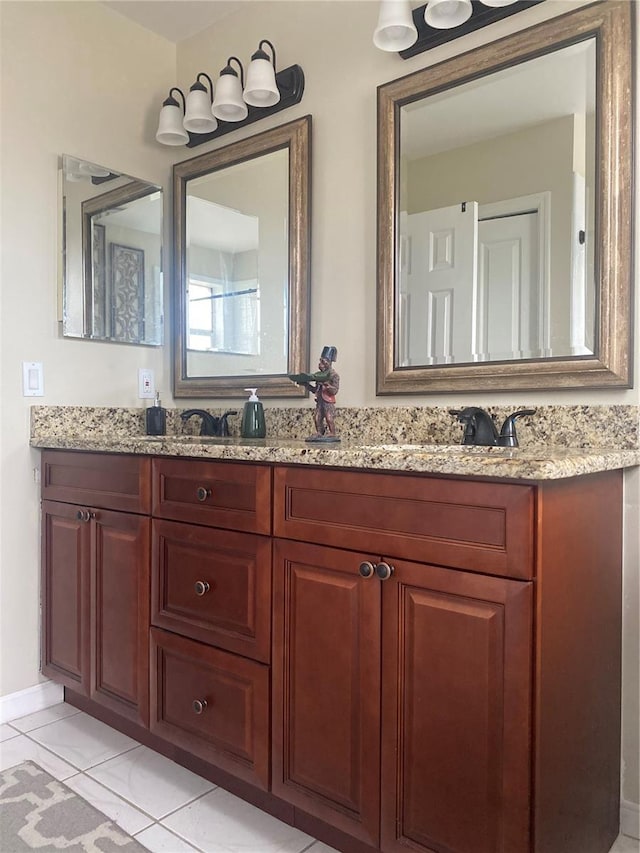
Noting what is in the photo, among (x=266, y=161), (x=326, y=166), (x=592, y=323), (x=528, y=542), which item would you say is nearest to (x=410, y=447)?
(x=592, y=323)

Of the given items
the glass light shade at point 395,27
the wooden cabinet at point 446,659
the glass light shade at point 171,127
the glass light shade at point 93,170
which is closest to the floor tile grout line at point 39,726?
the wooden cabinet at point 446,659

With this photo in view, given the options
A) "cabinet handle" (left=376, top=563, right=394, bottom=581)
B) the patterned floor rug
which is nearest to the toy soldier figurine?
"cabinet handle" (left=376, top=563, right=394, bottom=581)

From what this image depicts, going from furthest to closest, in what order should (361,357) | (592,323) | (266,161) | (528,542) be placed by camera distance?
(266,161)
(361,357)
(592,323)
(528,542)

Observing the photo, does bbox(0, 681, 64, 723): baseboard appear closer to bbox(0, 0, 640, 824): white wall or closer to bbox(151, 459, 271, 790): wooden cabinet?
bbox(0, 0, 640, 824): white wall

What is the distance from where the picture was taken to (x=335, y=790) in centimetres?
131

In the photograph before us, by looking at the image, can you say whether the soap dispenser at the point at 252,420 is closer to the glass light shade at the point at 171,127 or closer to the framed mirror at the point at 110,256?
the framed mirror at the point at 110,256

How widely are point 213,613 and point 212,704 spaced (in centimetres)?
23

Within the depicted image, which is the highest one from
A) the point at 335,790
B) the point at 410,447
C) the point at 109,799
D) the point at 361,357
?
the point at 361,357

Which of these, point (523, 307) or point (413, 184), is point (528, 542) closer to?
point (523, 307)

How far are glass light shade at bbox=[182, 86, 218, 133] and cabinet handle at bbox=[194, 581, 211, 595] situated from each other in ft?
5.37

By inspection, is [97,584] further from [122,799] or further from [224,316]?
[224,316]

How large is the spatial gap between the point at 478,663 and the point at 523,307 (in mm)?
913

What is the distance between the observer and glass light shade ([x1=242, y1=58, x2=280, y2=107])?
200cm

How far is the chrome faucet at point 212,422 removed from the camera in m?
2.25
